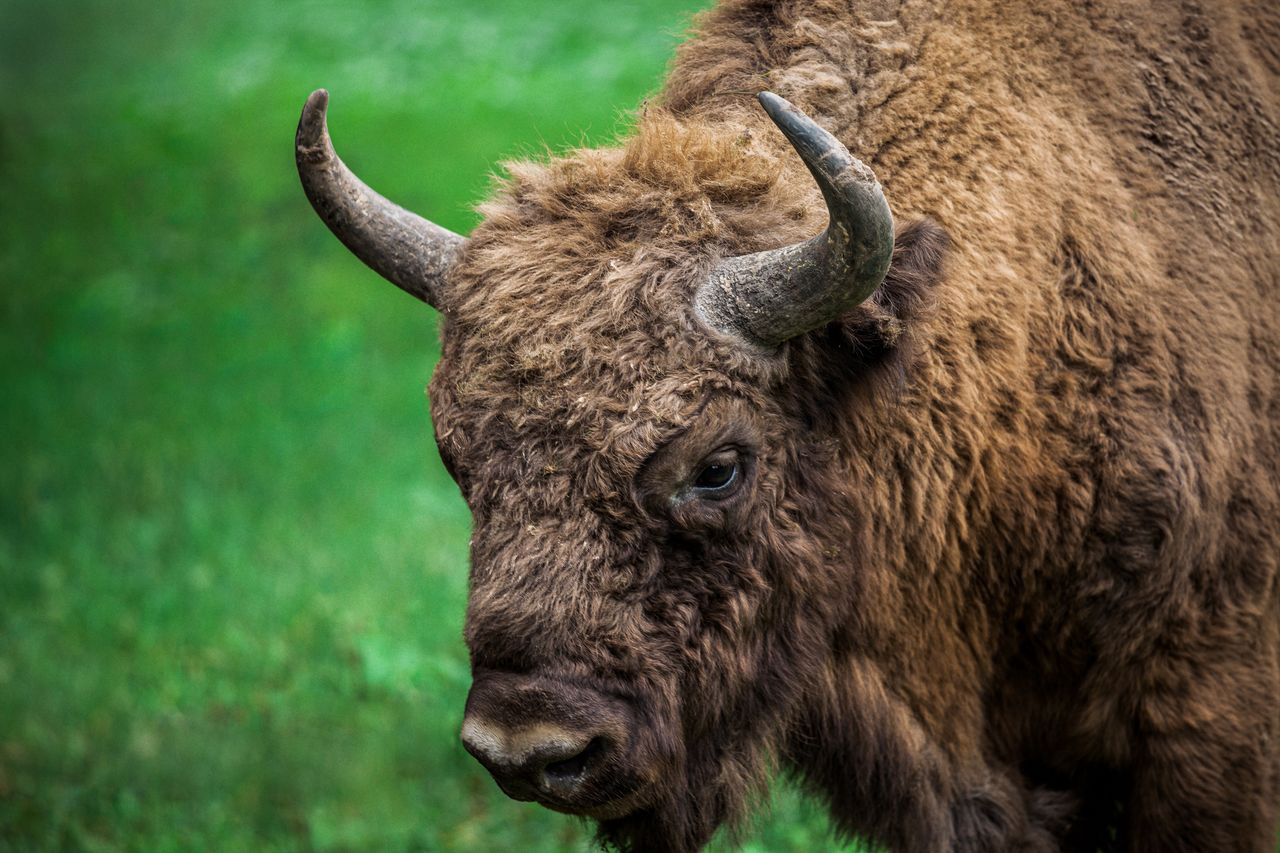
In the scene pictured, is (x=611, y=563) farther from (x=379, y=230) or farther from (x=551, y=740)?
(x=379, y=230)

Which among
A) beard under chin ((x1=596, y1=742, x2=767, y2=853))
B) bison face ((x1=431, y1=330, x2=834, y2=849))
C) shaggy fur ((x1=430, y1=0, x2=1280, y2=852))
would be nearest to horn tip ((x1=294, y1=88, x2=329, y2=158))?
shaggy fur ((x1=430, y1=0, x2=1280, y2=852))

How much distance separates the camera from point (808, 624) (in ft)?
11.0

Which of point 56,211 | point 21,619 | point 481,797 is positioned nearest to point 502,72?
point 56,211

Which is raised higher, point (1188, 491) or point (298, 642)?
point (1188, 491)

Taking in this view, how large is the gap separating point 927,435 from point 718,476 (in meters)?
0.69

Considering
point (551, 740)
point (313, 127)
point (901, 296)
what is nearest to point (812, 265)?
point (901, 296)

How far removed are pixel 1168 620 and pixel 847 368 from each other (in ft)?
4.04

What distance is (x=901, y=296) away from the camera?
3066mm

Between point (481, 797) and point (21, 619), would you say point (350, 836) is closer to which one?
point (481, 797)

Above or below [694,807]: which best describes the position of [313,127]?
above

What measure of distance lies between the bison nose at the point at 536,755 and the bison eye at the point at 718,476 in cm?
65

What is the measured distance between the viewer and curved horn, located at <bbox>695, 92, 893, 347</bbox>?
2.73 metres

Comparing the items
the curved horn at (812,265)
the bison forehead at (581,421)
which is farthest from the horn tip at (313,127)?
the curved horn at (812,265)

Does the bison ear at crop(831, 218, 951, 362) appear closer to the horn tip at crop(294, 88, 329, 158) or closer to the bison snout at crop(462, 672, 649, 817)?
the bison snout at crop(462, 672, 649, 817)
